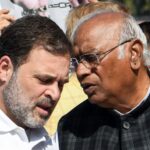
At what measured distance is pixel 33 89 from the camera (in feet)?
10.9

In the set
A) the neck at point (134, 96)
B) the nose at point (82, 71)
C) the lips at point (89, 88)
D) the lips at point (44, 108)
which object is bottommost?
the neck at point (134, 96)

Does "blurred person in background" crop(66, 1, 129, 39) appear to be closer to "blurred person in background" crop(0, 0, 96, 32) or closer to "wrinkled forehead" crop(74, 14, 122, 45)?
"wrinkled forehead" crop(74, 14, 122, 45)

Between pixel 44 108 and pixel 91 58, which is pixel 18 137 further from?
pixel 91 58

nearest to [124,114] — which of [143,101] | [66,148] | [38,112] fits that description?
[143,101]

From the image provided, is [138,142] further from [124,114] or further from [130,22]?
[130,22]

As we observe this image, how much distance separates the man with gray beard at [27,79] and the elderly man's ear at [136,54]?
541mm

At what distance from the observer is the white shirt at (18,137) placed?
3.25 metres

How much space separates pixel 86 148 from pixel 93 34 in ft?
2.09

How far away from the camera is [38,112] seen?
3.33 metres

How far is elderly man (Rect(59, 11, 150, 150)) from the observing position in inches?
147

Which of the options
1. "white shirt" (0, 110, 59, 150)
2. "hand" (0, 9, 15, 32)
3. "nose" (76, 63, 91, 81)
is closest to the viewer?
"white shirt" (0, 110, 59, 150)

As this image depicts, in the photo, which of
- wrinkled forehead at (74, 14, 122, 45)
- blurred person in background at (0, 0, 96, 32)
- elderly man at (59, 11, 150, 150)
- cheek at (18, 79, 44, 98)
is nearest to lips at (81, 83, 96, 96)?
elderly man at (59, 11, 150, 150)

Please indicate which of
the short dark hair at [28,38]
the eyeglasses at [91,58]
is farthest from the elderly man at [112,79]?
the short dark hair at [28,38]

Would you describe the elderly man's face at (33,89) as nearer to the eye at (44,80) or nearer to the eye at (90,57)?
the eye at (44,80)
